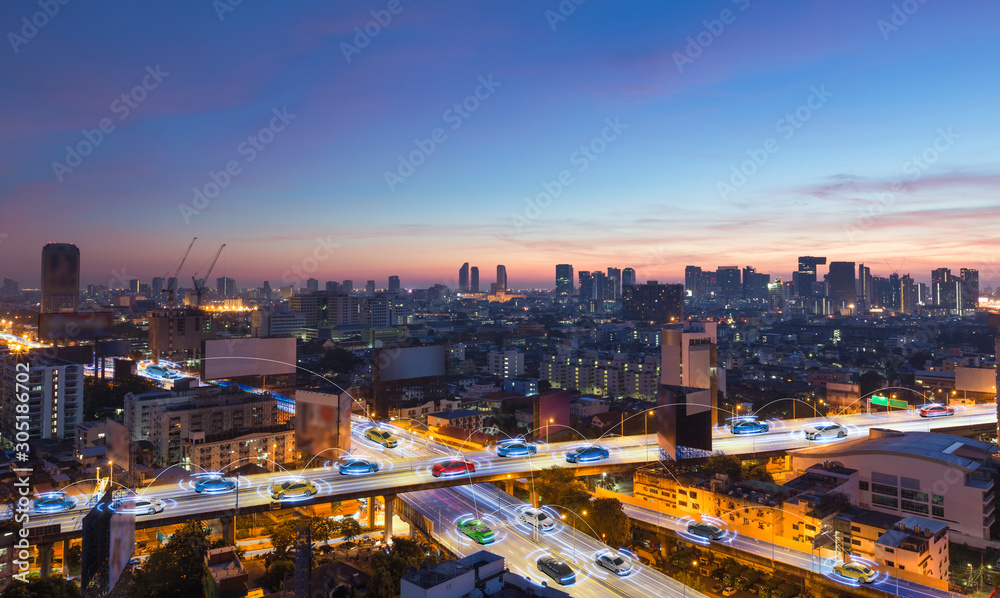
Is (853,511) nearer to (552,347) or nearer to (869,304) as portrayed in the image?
(552,347)

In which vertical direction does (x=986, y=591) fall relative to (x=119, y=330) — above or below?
below

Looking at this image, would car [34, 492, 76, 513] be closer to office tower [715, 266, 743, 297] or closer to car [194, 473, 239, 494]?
car [194, 473, 239, 494]

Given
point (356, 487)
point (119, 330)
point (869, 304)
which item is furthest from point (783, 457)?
point (869, 304)

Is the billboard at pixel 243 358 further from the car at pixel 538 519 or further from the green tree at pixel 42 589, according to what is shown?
the green tree at pixel 42 589

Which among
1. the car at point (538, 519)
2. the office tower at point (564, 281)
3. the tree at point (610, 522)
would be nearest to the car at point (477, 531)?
the car at point (538, 519)

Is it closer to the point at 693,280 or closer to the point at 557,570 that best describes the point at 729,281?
the point at 693,280
